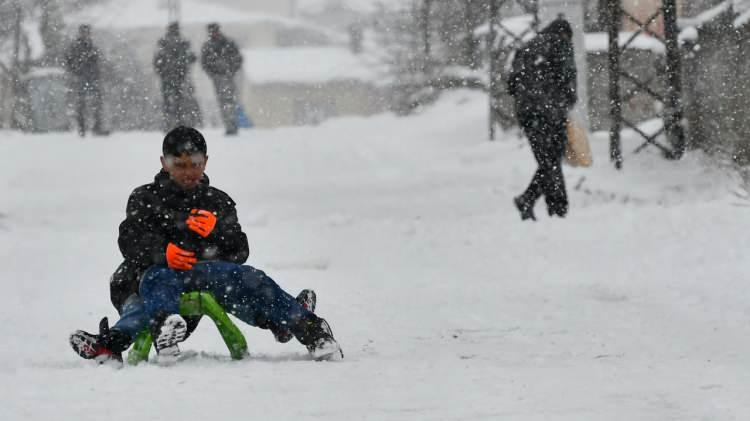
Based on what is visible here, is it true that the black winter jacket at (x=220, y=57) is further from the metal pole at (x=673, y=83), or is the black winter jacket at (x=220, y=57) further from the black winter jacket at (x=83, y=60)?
the metal pole at (x=673, y=83)

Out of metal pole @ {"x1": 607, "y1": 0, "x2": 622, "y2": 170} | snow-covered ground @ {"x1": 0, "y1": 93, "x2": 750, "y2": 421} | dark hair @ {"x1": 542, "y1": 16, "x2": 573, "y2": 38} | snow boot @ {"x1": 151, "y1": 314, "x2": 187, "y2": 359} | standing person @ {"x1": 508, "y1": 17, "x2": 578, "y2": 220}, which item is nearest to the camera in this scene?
snow-covered ground @ {"x1": 0, "y1": 93, "x2": 750, "y2": 421}

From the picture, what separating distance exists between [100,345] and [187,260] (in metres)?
0.49

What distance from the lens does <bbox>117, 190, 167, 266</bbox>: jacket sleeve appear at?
5.57m

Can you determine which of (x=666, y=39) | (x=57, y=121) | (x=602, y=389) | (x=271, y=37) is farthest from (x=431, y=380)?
(x=271, y=37)

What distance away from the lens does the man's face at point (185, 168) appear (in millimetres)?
5664

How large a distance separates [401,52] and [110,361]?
129ft

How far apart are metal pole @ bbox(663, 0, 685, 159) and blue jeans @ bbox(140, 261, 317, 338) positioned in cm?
1143

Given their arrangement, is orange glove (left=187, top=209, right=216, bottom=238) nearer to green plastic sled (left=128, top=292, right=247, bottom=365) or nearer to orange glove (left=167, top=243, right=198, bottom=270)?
orange glove (left=167, top=243, right=198, bottom=270)

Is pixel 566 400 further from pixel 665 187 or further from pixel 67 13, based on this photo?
pixel 67 13

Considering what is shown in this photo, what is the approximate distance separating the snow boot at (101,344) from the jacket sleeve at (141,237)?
34 cm

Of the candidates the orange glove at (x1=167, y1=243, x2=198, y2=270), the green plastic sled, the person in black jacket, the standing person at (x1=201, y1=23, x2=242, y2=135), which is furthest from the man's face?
the standing person at (x1=201, y1=23, x2=242, y2=135)

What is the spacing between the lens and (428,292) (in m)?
8.75

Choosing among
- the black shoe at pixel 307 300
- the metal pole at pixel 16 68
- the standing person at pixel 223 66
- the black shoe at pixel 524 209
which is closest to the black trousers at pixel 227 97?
the standing person at pixel 223 66

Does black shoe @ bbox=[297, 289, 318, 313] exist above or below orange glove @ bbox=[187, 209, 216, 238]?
below
